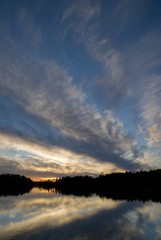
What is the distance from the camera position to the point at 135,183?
160125 mm

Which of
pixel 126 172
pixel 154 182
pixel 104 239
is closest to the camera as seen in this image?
pixel 104 239

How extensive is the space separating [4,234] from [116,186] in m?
175

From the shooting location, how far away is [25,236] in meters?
18.3

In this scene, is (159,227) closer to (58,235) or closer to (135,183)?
(58,235)

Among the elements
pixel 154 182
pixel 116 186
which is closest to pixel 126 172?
pixel 116 186

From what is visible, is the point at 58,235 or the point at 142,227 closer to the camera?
the point at 58,235

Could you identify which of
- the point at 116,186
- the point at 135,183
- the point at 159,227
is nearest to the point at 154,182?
the point at 135,183

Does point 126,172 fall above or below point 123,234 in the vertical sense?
above

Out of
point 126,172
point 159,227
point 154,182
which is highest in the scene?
point 126,172

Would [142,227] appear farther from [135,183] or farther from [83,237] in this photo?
[135,183]

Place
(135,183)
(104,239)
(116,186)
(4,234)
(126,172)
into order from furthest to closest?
(126,172), (116,186), (135,183), (4,234), (104,239)

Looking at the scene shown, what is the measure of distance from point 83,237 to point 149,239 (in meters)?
7.58

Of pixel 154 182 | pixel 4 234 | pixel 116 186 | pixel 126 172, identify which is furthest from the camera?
pixel 126 172

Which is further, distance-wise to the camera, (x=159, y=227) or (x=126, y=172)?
(x=126, y=172)
